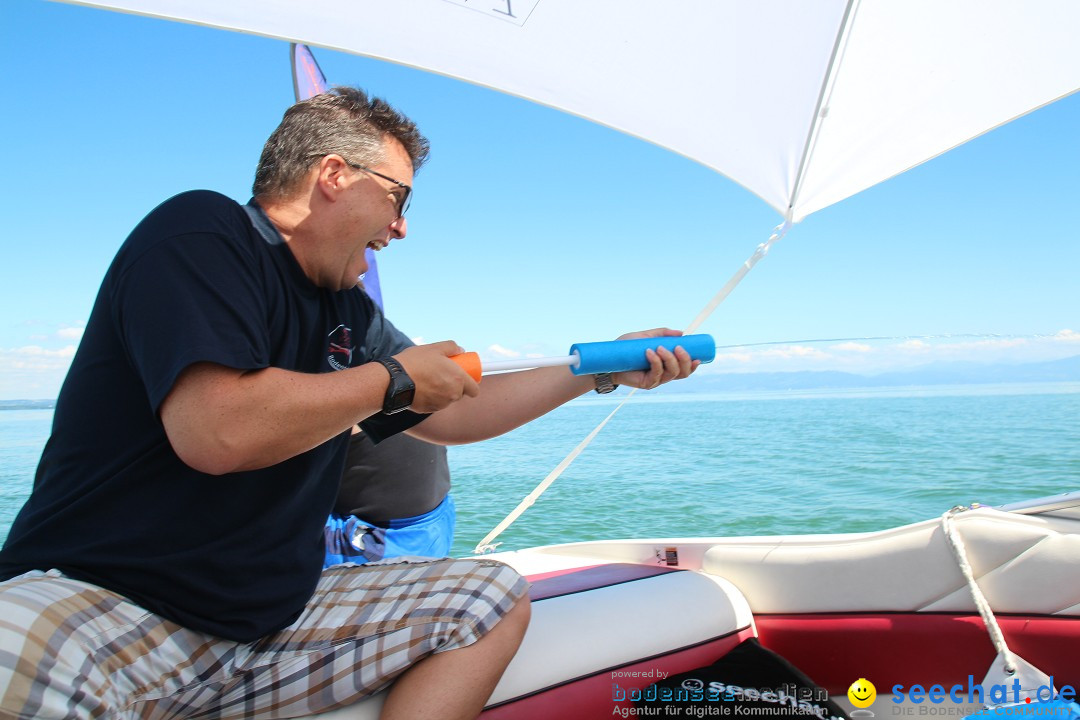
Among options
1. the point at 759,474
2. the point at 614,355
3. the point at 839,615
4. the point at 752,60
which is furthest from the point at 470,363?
the point at 759,474

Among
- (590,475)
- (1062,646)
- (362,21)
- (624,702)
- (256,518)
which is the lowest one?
(590,475)

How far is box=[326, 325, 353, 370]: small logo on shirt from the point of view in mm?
1294

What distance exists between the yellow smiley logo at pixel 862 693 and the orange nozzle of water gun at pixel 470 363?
1.09 m

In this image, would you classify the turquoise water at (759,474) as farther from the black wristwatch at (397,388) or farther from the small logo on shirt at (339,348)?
the black wristwatch at (397,388)

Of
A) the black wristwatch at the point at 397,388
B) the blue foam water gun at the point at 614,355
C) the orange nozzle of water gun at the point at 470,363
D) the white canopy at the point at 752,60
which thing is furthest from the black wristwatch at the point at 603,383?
the white canopy at the point at 752,60

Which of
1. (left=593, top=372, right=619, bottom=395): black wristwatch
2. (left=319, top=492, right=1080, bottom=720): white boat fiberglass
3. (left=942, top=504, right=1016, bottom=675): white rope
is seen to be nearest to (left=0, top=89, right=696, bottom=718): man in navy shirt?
(left=319, top=492, right=1080, bottom=720): white boat fiberglass

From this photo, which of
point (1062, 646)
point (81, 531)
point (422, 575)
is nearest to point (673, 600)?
point (422, 575)

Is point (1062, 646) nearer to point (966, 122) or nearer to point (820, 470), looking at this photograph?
point (966, 122)

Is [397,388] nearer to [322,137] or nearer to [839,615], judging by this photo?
[322,137]

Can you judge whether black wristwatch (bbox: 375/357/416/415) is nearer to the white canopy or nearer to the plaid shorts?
the plaid shorts

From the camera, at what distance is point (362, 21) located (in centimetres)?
161

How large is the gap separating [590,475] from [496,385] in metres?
7.42

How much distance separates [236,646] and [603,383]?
0.86m

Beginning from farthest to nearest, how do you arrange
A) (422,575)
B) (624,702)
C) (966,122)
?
1. (966,122)
2. (624,702)
3. (422,575)
